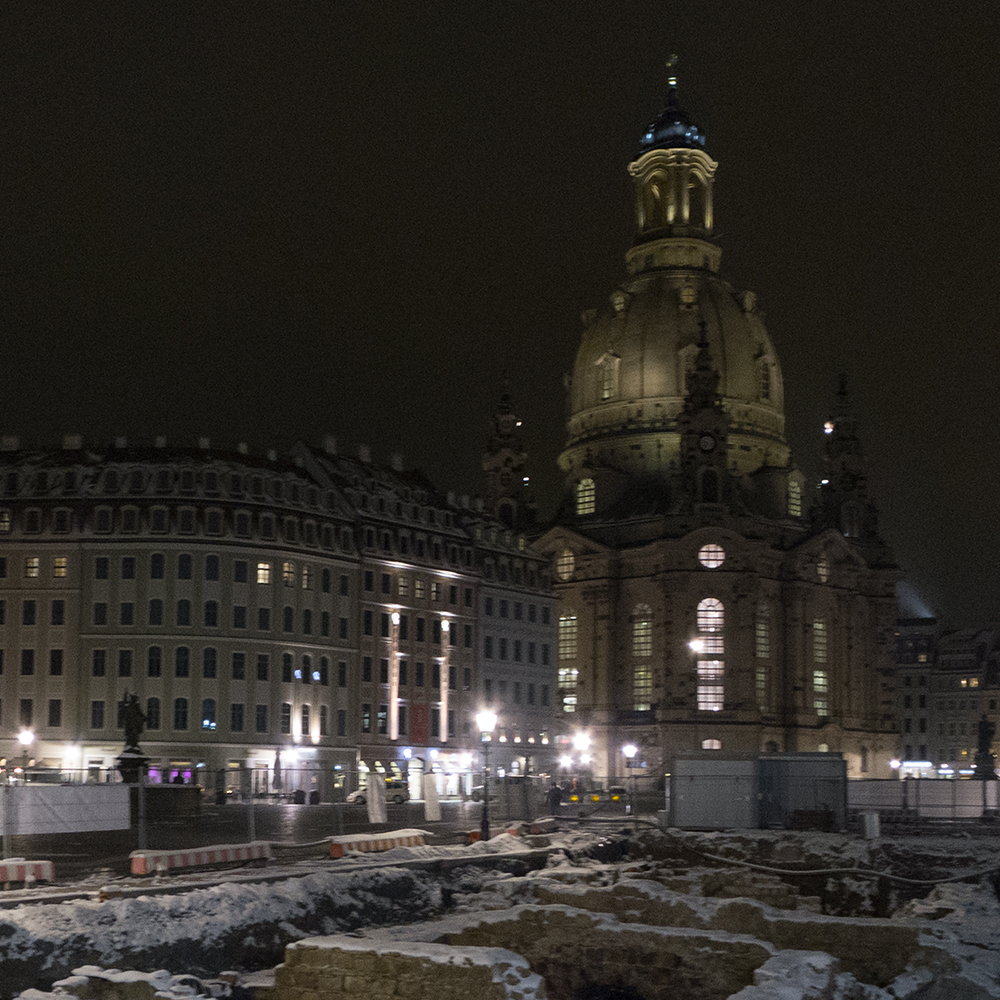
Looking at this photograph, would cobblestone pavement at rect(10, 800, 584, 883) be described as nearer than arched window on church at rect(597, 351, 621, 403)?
Yes

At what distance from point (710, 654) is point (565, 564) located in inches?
681

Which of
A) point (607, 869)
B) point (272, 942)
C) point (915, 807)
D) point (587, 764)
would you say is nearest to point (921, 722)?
point (587, 764)

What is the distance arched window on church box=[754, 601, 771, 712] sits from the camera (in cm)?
14132

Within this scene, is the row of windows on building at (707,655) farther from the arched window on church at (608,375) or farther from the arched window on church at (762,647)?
the arched window on church at (608,375)

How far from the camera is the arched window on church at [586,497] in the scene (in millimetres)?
153000

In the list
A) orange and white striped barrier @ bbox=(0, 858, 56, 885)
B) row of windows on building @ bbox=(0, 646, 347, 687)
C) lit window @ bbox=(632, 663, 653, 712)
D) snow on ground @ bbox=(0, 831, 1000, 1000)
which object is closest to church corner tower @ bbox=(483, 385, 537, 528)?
lit window @ bbox=(632, 663, 653, 712)

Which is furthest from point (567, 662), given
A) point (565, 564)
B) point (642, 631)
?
point (565, 564)

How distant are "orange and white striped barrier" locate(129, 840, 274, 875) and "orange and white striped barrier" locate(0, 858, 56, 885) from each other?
211 centimetres

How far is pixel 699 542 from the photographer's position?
459ft

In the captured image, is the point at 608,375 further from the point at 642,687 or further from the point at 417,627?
the point at 417,627

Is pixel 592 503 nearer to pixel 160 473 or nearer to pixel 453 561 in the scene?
pixel 453 561

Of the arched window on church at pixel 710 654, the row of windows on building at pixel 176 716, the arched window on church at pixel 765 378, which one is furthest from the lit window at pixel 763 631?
the row of windows on building at pixel 176 716

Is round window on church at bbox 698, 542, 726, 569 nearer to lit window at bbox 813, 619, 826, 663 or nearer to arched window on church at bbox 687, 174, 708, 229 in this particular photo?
lit window at bbox 813, 619, 826, 663

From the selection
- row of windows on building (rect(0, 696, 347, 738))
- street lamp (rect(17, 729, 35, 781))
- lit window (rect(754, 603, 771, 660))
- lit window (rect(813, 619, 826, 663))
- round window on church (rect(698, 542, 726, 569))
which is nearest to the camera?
street lamp (rect(17, 729, 35, 781))
